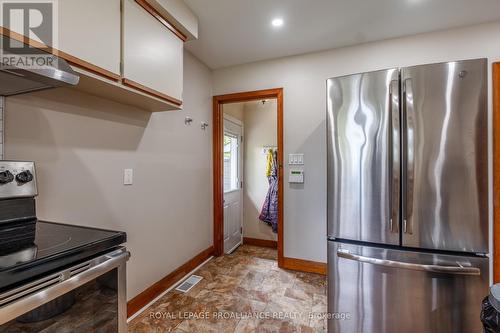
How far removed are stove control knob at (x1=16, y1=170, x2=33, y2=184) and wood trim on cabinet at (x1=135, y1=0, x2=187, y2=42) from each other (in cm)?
116

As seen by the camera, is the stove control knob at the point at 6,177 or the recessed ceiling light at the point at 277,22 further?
the recessed ceiling light at the point at 277,22

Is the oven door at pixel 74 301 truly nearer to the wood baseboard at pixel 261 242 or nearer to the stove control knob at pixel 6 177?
the stove control knob at pixel 6 177

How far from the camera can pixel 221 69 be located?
3.07 metres

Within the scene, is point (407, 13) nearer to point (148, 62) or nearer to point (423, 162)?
point (423, 162)

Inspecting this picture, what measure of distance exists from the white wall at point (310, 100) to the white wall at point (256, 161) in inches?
34.4

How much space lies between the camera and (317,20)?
2.09 meters

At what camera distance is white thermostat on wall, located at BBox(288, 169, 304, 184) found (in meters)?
2.71

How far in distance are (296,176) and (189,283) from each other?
1592 millimetres

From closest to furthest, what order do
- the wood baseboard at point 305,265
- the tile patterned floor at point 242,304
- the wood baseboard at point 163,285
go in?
the tile patterned floor at point 242,304
the wood baseboard at point 163,285
the wood baseboard at point 305,265

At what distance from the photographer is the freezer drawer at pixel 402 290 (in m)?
1.34

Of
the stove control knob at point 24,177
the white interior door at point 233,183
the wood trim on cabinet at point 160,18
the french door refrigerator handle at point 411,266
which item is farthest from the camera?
the white interior door at point 233,183

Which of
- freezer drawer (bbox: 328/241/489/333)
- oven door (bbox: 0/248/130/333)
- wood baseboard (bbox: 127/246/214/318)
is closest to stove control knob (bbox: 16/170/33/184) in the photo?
oven door (bbox: 0/248/130/333)

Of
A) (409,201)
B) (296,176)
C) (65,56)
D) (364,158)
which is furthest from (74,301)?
(296,176)

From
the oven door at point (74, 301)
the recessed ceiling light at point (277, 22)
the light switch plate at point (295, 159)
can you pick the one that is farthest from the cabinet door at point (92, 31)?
the light switch plate at point (295, 159)
